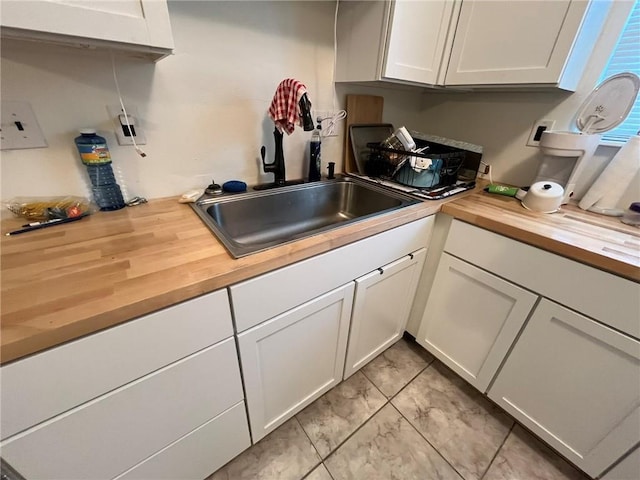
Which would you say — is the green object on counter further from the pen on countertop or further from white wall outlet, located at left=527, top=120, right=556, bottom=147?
the pen on countertop

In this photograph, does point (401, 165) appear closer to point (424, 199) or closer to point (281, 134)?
point (424, 199)

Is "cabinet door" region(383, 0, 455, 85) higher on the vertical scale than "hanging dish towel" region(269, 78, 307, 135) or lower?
higher

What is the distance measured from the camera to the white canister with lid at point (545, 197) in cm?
106

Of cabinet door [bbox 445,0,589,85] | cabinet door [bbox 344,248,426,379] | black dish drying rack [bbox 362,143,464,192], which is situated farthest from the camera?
black dish drying rack [bbox 362,143,464,192]

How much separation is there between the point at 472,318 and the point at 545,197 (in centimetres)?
59

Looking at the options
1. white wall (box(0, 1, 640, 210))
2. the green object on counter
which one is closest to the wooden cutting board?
white wall (box(0, 1, 640, 210))

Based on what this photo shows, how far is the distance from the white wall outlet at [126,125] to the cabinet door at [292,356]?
2.58ft

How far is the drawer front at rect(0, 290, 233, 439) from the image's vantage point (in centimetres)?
46

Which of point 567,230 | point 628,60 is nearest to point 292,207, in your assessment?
point 567,230

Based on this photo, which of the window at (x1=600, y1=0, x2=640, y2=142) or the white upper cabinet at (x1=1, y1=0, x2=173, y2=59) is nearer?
the white upper cabinet at (x1=1, y1=0, x2=173, y2=59)

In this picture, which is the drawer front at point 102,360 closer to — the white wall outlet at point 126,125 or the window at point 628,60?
the white wall outlet at point 126,125

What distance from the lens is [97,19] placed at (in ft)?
1.83

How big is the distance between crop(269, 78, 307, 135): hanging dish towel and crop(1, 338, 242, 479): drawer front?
851mm

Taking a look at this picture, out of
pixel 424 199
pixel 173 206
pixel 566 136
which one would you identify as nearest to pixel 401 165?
pixel 424 199
